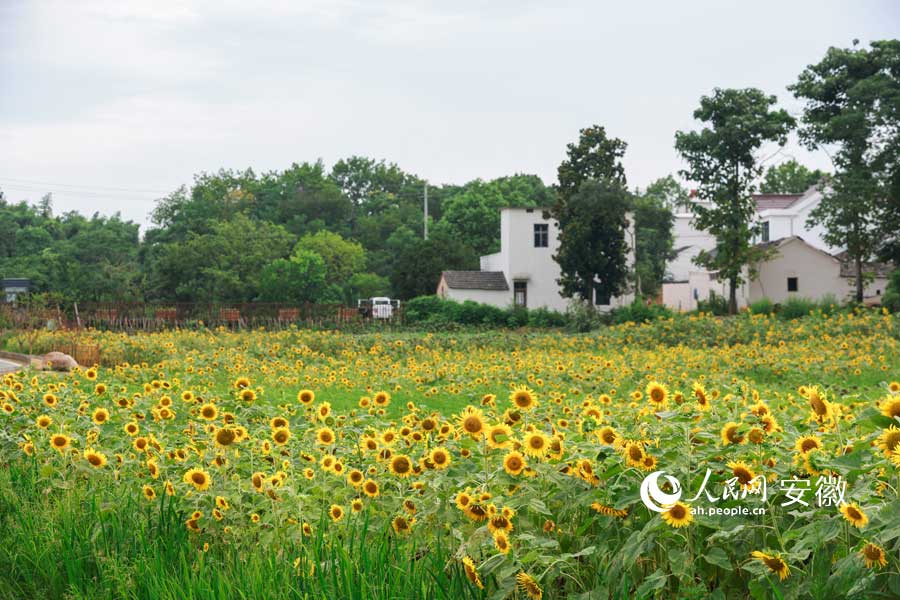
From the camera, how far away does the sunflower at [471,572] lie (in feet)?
8.73

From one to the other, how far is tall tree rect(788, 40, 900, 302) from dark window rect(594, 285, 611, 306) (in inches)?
316

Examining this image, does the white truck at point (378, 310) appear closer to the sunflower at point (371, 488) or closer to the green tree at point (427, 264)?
the green tree at point (427, 264)

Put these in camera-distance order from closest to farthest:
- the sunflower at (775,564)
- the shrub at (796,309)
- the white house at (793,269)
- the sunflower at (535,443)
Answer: the sunflower at (775,564), the sunflower at (535,443), the shrub at (796,309), the white house at (793,269)

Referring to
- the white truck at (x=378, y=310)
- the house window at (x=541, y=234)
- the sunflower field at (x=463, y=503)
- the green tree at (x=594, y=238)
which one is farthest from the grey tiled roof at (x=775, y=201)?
the sunflower field at (x=463, y=503)

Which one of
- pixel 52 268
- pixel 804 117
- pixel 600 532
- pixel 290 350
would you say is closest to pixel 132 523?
pixel 600 532

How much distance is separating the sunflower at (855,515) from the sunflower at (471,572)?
40.3 inches

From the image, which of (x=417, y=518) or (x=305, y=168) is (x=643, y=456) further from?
(x=305, y=168)

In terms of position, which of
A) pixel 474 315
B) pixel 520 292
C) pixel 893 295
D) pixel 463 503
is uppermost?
pixel 520 292

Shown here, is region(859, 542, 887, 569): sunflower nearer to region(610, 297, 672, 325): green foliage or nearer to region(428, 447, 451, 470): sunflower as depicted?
region(428, 447, 451, 470): sunflower

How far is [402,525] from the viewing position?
3186 mm

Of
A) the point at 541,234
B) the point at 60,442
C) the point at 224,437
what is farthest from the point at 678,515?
the point at 541,234

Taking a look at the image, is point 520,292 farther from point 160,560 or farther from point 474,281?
point 160,560

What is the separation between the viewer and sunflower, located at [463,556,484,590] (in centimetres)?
266

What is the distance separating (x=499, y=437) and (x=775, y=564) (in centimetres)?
96
